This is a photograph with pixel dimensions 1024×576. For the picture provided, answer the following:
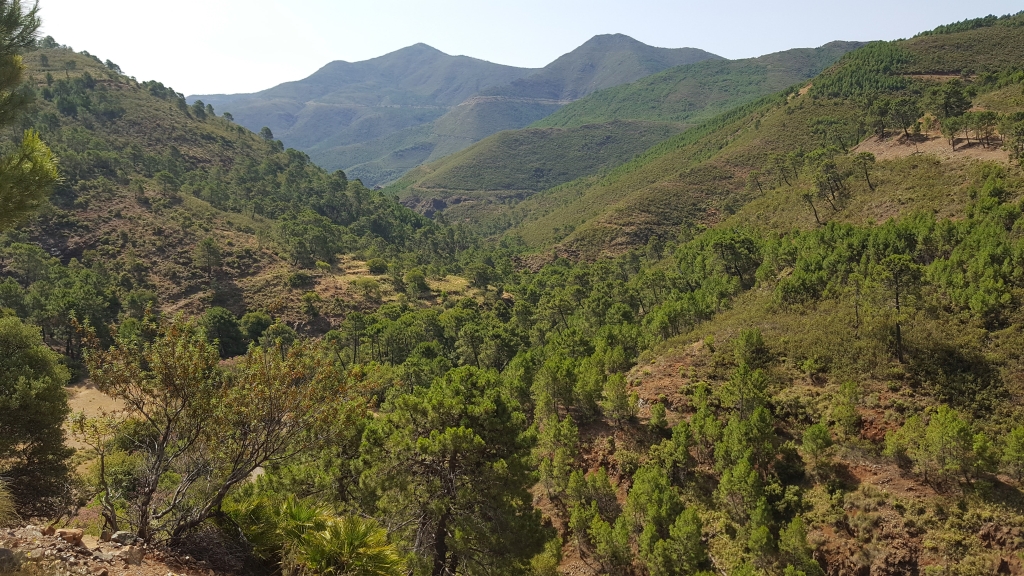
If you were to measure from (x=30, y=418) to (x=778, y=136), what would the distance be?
133 metres

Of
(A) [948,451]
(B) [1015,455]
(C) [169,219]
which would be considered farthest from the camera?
(C) [169,219]

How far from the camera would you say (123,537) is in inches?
374

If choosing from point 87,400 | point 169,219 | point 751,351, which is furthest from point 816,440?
point 169,219

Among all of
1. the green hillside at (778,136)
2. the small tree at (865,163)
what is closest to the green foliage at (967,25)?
the green hillside at (778,136)

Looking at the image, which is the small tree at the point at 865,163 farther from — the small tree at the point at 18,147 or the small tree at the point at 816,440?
the small tree at the point at 18,147

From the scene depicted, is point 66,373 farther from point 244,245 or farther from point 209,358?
point 244,245

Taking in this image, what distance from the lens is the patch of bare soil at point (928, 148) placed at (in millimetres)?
54688

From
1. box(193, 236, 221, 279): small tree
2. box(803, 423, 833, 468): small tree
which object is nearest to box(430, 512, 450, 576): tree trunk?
box(803, 423, 833, 468): small tree

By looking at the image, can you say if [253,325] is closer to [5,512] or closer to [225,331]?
[225,331]

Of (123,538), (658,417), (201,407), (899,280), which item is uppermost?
(201,407)

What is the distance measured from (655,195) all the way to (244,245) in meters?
92.1

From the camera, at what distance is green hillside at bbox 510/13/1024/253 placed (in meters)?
102

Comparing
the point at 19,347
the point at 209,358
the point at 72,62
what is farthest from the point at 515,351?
the point at 72,62

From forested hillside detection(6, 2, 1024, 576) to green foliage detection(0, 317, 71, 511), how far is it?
0.43ft
